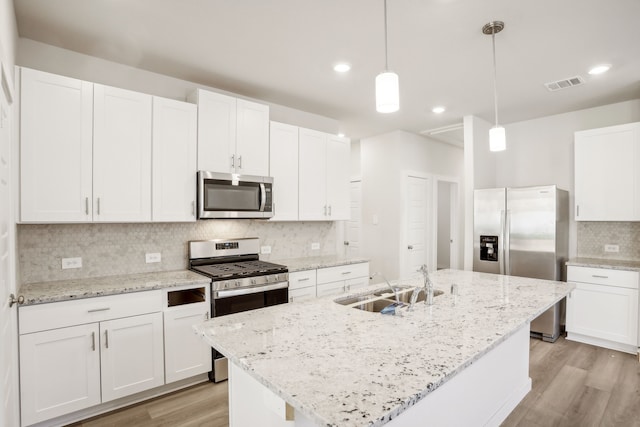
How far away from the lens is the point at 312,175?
3.90m

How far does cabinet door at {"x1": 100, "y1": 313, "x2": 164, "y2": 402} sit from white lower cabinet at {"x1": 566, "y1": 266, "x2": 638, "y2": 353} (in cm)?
412

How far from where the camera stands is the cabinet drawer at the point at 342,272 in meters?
3.59

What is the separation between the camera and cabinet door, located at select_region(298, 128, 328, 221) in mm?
3818

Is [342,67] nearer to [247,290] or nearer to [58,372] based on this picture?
[247,290]

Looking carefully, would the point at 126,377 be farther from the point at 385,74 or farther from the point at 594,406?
the point at 594,406

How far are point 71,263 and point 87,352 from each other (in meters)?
0.76

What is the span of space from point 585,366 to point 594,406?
2.59ft

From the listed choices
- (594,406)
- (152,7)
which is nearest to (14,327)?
(152,7)

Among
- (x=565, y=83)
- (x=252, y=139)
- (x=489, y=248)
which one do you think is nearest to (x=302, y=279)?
(x=252, y=139)

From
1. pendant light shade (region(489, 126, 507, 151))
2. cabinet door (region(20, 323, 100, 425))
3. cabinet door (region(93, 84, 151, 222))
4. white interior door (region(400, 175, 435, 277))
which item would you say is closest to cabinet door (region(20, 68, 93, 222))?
cabinet door (region(93, 84, 151, 222))

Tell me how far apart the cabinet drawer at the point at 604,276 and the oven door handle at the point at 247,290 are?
311 cm

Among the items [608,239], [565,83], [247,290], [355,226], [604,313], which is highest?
[565,83]

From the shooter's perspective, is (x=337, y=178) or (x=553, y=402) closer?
(x=553, y=402)

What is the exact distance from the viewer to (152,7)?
2.19 metres
